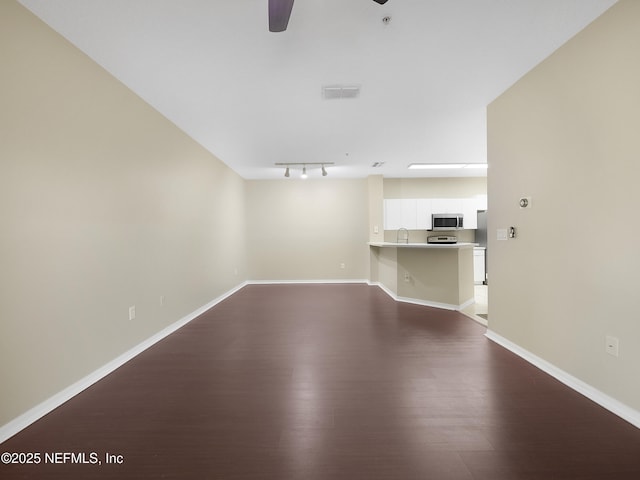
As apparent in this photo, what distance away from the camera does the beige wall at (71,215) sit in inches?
62.5

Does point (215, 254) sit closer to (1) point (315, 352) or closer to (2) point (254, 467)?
(1) point (315, 352)

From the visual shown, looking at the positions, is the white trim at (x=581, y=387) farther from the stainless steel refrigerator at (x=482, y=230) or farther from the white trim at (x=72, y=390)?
the stainless steel refrigerator at (x=482, y=230)

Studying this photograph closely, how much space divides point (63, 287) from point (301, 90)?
8.48 ft

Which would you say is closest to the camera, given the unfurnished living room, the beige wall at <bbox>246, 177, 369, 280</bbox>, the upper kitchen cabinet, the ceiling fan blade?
the ceiling fan blade

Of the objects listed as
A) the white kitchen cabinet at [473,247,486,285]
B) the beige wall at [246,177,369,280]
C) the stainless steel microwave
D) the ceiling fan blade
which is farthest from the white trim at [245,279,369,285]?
the ceiling fan blade

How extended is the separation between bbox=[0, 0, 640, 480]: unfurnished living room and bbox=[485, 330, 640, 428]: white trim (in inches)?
0.6

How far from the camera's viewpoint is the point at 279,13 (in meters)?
1.36

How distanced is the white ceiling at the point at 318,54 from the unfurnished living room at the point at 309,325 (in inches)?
0.7

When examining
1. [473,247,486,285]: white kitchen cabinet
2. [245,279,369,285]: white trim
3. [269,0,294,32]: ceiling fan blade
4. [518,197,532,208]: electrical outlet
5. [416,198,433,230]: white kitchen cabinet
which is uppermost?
[269,0,294,32]: ceiling fan blade

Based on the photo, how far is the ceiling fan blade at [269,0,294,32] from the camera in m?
1.30

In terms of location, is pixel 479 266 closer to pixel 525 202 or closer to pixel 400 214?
pixel 400 214

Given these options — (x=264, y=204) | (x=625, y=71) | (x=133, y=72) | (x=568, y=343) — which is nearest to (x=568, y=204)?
(x=625, y=71)

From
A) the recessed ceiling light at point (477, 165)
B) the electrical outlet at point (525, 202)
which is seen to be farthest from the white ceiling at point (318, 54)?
the recessed ceiling light at point (477, 165)

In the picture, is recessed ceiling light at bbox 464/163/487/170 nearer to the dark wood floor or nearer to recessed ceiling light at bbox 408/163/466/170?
recessed ceiling light at bbox 408/163/466/170
